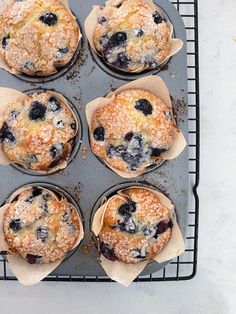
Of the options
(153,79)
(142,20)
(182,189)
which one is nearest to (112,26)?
(142,20)

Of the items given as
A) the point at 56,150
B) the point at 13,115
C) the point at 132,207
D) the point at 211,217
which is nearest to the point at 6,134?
the point at 13,115

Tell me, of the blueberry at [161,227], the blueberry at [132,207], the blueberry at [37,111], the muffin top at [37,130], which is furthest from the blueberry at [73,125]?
the blueberry at [161,227]

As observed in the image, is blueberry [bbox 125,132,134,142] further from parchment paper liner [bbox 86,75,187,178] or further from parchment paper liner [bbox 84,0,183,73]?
parchment paper liner [bbox 84,0,183,73]

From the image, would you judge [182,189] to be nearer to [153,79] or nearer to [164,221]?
[164,221]

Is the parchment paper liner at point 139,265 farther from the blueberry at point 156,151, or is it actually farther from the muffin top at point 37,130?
Result: the muffin top at point 37,130

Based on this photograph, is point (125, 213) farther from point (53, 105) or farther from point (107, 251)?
point (53, 105)
